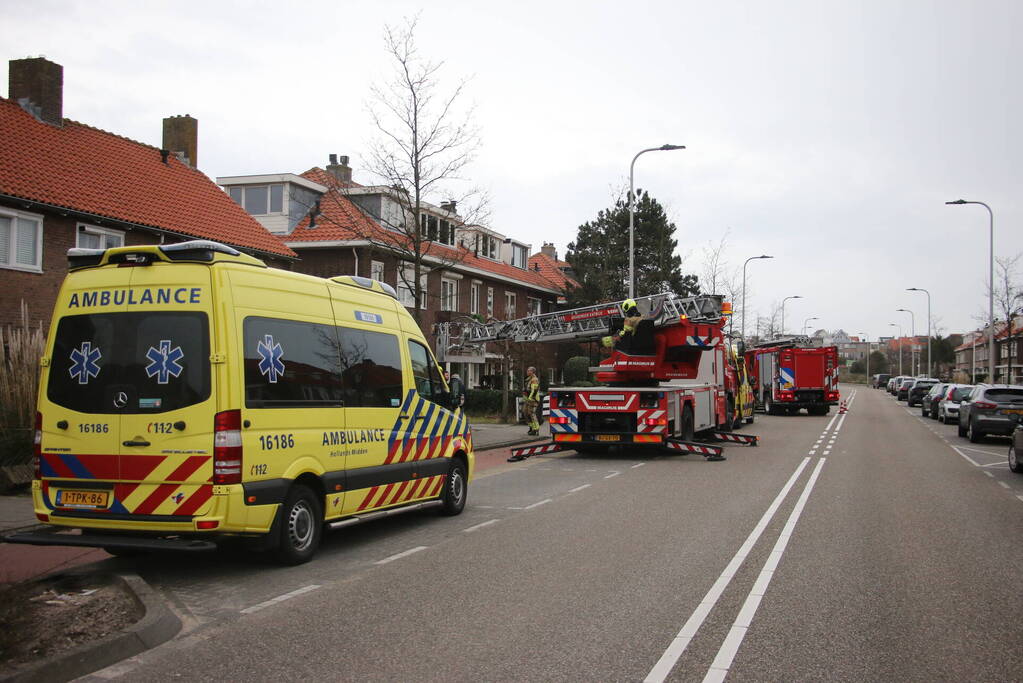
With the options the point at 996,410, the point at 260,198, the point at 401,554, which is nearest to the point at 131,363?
the point at 401,554

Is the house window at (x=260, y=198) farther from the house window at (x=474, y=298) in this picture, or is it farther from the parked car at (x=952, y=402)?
the parked car at (x=952, y=402)

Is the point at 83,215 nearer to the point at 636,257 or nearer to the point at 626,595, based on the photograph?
the point at 626,595

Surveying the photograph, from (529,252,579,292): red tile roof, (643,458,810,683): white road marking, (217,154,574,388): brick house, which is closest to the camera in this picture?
(643,458,810,683): white road marking

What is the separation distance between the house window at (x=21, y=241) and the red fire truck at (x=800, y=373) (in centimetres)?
2814

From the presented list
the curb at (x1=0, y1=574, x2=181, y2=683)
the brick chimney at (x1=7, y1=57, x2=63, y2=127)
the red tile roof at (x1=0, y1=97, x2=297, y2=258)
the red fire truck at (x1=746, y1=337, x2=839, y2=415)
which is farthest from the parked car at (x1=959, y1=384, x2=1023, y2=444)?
the brick chimney at (x1=7, y1=57, x2=63, y2=127)

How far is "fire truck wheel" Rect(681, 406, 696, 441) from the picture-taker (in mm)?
19094

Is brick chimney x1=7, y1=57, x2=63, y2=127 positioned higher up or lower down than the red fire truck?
higher up

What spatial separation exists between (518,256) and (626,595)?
42139mm

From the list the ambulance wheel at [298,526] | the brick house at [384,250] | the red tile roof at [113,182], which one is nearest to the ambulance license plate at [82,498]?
the ambulance wheel at [298,526]

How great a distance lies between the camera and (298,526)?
25.6ft

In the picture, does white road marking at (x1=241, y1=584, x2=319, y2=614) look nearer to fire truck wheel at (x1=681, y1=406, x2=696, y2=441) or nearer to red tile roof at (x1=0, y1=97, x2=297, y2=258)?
fire truck wheel at (x1=681, y1=406, x2=696, y2=441)

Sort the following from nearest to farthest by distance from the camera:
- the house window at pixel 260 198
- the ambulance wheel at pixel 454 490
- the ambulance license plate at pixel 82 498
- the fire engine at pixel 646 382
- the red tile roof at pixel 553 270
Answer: the ambulance license plate at pixel 82 498 < the ambulance wheel at pixel 454 490 < the fire engine at pixel 646 382 < the house window at pixel 260 198 < the red tile roof at pixel 553 270

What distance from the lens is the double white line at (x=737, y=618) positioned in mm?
5023

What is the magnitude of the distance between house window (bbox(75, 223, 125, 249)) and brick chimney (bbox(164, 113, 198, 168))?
28.0ft
